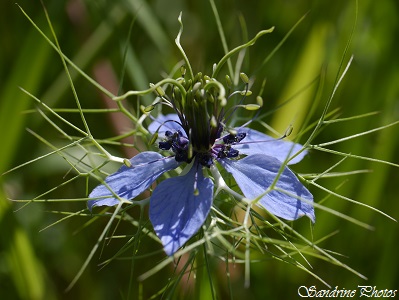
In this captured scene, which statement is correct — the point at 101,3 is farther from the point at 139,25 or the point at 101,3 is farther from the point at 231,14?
the point at 231,14

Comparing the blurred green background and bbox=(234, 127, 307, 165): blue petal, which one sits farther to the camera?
the blurred green background

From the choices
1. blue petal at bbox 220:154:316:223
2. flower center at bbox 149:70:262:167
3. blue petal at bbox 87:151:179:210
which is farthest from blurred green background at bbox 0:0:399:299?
blue petal at bbox 220:154:316:223

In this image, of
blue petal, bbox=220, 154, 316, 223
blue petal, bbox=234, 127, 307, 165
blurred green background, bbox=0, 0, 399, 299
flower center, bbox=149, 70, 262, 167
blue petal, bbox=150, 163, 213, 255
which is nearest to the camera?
blue petal, bbox=150, 163, 213, 255

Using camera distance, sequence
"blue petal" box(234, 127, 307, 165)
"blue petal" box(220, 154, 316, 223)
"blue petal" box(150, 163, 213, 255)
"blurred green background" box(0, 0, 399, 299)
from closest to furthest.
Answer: "blue petal" box(150, 163, 213, 255)
"blue petal" box(220, 154, 316, 223)
"blue petal" box(234, 127, 307, 165)
"blurred green background" box(0, 0, 399, 299)

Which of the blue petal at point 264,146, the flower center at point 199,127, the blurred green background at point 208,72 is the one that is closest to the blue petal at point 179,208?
the flower center at point 199,127

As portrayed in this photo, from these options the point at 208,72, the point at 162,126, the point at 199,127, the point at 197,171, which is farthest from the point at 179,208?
the point at 208,72

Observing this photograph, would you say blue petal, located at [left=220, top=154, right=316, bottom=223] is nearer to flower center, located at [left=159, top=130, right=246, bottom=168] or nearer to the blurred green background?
flower center, located at [left=159, top=130, right=246, bottom=168]

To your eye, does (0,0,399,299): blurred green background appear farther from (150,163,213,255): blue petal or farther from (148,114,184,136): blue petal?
(150,163,213,255): blue petal

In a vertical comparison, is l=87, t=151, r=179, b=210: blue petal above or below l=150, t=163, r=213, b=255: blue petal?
above
